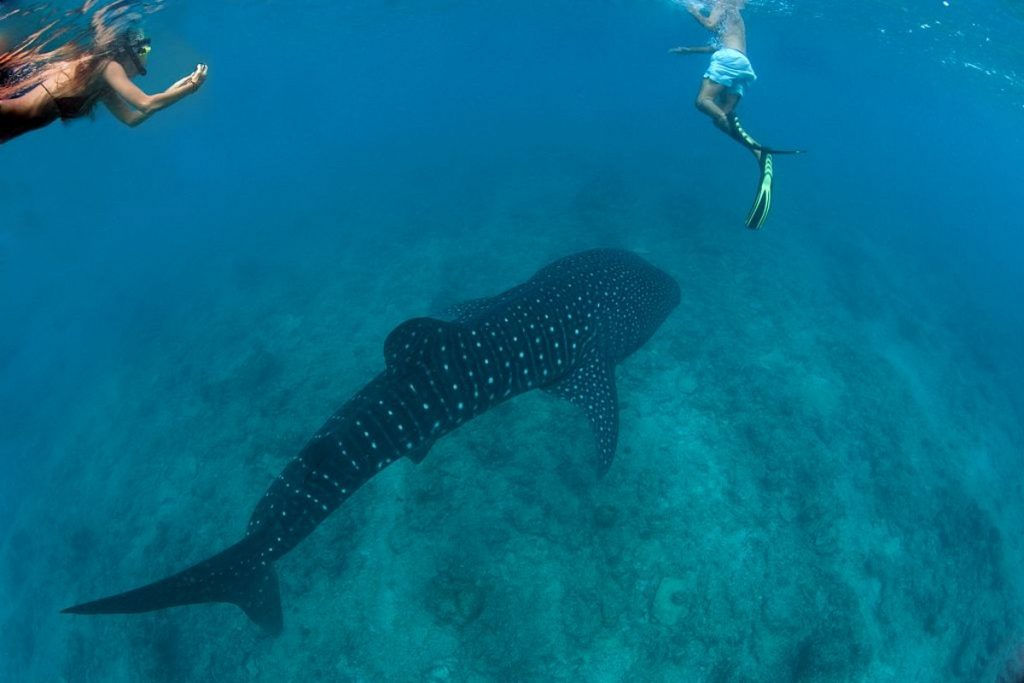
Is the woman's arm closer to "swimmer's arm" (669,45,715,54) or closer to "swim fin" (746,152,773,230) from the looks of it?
"swim fin" (746,152,773,230)

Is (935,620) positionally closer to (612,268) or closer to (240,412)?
(612,268)

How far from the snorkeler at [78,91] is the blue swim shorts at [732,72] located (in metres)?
11.3

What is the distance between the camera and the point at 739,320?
42.5ft

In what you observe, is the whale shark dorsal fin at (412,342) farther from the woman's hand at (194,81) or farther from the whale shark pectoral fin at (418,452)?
the woman's hand at (194,81)

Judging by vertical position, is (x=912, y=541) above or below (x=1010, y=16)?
below

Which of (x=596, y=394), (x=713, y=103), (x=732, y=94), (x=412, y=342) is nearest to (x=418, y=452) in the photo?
(x=412, y=342)

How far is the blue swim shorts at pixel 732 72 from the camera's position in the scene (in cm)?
1223

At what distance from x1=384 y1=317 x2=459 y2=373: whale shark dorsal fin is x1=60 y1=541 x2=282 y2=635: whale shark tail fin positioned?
2531 mm

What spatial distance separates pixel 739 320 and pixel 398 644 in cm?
1029

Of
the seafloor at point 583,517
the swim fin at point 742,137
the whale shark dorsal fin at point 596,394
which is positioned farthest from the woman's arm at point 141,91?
the swim fin at point 742,137

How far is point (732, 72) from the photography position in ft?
40.3

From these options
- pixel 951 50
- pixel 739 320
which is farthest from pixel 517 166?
pixel 951 50

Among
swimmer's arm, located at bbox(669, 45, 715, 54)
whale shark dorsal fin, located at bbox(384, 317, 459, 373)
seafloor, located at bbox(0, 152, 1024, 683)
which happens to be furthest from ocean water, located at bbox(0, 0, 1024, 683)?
swimmer's arm, located at bbox(669, 45, 715, 54)

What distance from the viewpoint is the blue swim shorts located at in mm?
12227
